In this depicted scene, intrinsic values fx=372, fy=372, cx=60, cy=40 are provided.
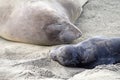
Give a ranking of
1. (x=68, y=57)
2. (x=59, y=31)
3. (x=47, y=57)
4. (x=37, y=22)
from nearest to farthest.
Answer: (x=68, y=57)
(x=47, y=57)
(x=59, y=31)
(x=37, y=22)

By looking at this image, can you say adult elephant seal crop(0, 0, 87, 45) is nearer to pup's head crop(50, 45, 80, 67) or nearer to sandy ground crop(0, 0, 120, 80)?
sandy ground crop(0, 0, 120, 80)

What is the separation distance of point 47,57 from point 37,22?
54 cm

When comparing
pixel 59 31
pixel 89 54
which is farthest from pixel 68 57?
pixel 59 31

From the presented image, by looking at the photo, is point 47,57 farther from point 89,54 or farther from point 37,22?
point 37,22

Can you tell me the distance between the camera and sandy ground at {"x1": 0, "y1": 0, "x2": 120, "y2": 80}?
2719mm

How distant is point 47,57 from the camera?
314cm

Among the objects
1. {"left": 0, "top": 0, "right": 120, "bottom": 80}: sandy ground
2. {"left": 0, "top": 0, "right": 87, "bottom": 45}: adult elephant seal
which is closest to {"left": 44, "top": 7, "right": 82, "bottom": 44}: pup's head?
{"left": 0, "top": 0, "right": 87, "bottom": 45}: adult elephant seal

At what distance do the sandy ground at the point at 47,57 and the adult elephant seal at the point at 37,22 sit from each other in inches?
3.4

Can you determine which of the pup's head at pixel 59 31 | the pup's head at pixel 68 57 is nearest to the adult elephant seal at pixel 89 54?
the pup's head at pixel 68 57

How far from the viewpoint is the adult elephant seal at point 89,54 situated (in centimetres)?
295

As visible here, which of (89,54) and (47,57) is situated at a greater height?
(89,54)

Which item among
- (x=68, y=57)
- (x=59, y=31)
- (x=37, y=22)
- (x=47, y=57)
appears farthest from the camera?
(x=37, y=22)

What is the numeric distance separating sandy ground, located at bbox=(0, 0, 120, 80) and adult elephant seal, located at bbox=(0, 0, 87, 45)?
9cm

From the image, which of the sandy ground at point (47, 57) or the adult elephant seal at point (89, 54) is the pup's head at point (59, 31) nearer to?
the sandy ground at point (47, 57)
